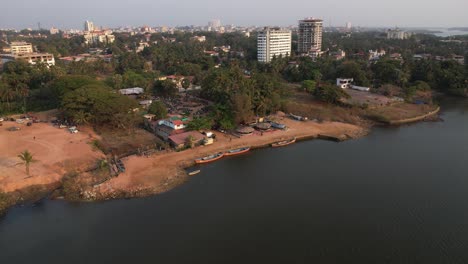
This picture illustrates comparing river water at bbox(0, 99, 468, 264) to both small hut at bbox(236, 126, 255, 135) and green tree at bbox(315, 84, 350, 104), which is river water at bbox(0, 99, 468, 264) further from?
green tree at bbox(315, 84, 350, 104)

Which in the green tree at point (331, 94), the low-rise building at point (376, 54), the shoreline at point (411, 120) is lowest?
the shoreline at point (411, 120)

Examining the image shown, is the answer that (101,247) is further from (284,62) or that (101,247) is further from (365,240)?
(284,62)

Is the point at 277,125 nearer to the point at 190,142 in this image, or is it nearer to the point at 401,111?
the point at 190,142

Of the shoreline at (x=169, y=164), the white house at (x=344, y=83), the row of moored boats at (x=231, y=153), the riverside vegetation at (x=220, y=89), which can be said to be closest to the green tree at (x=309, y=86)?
the riverside vegetation at (x=220, y=89)

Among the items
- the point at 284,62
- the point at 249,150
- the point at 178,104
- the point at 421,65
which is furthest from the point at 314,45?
the point at 249,150

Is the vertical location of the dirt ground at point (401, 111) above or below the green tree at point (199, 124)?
below

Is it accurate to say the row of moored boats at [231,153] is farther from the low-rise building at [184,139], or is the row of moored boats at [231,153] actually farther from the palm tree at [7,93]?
the palm tree at [7,93]

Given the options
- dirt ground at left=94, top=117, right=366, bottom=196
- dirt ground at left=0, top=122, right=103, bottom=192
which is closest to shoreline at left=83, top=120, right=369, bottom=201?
dirt ground at left=94, top=117, right=366, bottom=196

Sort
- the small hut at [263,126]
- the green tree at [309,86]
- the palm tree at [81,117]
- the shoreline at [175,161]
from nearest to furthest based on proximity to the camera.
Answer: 1. the shoreline at [175,161]
2. the palm tree at [81,117]
3. the small hut at [263,126]
4. the green tree at [309,86]
